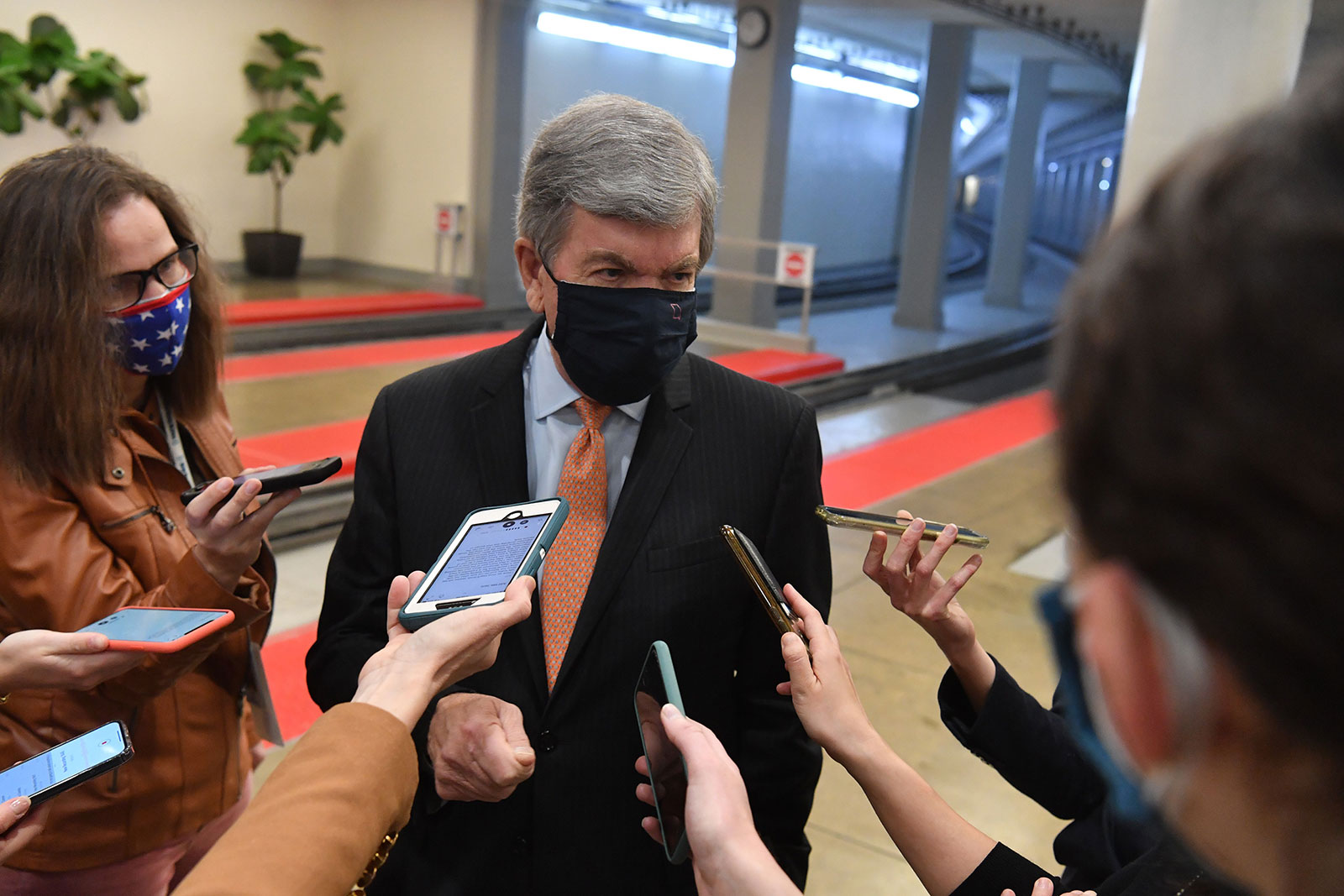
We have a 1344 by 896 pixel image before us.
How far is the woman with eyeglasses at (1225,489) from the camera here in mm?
454

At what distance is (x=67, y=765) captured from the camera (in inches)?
60.7

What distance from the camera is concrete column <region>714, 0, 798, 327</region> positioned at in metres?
12.0

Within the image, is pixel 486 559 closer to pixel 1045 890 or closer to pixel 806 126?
pixel 1045 890

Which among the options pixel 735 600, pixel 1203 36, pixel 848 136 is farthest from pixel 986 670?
pixel 848 136

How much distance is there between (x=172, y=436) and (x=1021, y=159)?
18.0m

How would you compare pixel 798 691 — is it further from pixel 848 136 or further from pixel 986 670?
pixel 848 136

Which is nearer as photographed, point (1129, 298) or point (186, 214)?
point (1129, 298)

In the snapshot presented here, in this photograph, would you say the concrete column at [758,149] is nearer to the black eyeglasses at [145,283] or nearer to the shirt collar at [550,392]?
the black eyeglasses at [145,283]

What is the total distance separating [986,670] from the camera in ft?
5.45

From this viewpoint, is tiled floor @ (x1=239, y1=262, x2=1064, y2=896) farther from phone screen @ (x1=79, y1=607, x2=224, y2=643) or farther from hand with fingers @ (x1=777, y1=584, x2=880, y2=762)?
phone screen @ (x1=79, y1=607, x2=224, y2=643)

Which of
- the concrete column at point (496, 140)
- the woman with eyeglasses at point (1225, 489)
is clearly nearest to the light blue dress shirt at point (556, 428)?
the woman with eyeglasses at point (1225, 489)

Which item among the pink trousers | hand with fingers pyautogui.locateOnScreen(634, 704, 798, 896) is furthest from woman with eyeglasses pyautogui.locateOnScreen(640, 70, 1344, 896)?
the pink trousers

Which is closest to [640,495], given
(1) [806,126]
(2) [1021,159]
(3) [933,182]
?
(3) [933,182]

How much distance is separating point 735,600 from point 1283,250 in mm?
1333
